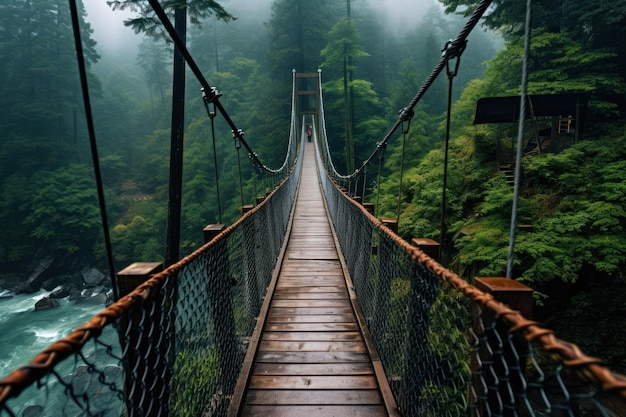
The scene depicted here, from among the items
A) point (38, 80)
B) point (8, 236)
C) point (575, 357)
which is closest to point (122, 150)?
point (38, 80)

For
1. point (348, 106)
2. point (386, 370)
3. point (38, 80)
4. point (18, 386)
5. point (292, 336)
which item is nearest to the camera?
point (18, 386)

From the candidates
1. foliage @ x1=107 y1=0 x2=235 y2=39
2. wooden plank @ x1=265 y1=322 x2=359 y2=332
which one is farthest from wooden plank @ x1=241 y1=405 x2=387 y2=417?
foliage @ x1=107 y1=0 x2=235 y2=39

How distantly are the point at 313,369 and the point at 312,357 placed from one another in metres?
0.10

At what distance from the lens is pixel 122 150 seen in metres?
21.5

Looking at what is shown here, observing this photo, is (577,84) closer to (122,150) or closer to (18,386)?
(18,386)

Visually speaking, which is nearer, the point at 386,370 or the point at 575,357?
the point at 575,357

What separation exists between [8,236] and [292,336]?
1659 centimetres

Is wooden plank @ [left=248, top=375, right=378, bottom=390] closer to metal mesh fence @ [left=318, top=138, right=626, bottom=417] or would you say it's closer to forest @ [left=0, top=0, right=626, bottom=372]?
metal mesh fence @ [left=318, top=138, right=626, bottom=417]

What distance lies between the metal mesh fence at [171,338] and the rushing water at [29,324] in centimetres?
867

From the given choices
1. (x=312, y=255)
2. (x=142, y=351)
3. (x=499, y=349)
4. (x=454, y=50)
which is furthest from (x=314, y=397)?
(x=312, y=255)

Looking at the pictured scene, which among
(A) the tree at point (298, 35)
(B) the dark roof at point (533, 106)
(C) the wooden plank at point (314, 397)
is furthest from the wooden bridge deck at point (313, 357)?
(A) the tree at point (298, 35)

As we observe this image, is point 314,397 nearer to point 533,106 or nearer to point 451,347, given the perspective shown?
point 451,347

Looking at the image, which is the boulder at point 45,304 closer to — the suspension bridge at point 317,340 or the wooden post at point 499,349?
the suspension bridge at point 317,340

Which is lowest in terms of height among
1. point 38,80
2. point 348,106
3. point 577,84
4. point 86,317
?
point 86,317
